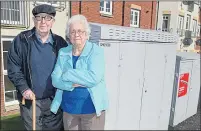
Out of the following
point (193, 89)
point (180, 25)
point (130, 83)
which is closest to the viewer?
point (130, 83)

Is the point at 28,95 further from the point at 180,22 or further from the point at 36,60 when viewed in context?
the point at 180,22

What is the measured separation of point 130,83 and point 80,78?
85.9 inches

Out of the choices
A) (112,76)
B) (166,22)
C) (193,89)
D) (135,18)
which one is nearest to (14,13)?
(112,76)

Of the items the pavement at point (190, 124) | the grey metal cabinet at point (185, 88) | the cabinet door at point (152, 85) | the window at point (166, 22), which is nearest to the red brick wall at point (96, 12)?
the grey metal cabinet at point (185, 88)

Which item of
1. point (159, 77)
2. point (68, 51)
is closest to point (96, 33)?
point (68, 51)

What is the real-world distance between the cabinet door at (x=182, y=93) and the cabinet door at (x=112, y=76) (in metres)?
2.45

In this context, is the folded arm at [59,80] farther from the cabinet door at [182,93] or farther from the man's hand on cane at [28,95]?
the cabinet door at [182,93]

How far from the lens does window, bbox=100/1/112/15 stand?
32.7 feet

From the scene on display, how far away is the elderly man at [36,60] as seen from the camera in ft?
7.15

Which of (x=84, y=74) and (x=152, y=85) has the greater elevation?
(x=84, y=74)

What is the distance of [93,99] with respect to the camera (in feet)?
6.98

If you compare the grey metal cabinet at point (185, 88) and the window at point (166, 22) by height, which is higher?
the window at point (166, 22)

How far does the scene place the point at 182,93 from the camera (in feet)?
19.4

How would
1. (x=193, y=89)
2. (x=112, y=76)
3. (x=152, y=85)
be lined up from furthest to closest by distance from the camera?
(x=193, y=89) → (x=152, y=85) → (x=112, y=76)
